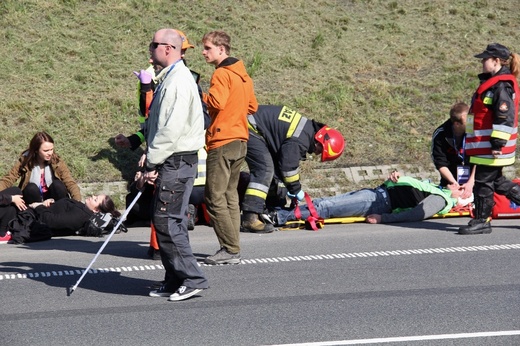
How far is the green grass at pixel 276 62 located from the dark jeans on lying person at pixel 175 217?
17.7 ft

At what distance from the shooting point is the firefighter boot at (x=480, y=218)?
9641mm

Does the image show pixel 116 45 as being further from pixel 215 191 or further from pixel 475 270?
pixel 475 270

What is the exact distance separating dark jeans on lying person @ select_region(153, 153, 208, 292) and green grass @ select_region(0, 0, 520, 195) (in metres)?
5.39

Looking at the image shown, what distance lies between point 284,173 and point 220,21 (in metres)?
6.74

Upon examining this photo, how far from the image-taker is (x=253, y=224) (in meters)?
9.99

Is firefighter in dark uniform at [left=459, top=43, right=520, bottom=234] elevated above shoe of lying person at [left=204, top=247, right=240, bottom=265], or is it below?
above

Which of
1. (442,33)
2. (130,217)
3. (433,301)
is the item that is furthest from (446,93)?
(433,301)

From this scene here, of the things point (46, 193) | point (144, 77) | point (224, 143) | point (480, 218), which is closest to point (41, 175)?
point (46, 193)

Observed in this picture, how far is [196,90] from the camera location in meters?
6.86

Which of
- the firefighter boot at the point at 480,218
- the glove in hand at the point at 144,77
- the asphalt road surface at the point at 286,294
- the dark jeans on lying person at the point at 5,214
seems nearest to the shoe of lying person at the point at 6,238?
the dark jeans on lying person at the point at 5,214

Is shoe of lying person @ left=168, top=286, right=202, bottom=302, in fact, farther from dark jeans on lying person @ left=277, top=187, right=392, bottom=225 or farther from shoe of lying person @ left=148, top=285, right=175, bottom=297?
dark jeans on lying person @ left=277, top=187, right=392, bottom=225

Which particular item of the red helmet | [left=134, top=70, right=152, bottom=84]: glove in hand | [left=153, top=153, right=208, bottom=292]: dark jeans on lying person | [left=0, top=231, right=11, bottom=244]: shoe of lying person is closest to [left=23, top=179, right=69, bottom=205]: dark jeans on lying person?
[left=0, top=231, right=11, bottom=244]: shoe of lying person

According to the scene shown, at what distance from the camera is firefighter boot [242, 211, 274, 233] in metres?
9.99

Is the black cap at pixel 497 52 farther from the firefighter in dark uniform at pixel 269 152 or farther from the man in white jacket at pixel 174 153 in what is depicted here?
the man in white jacket at pixel 174 153
